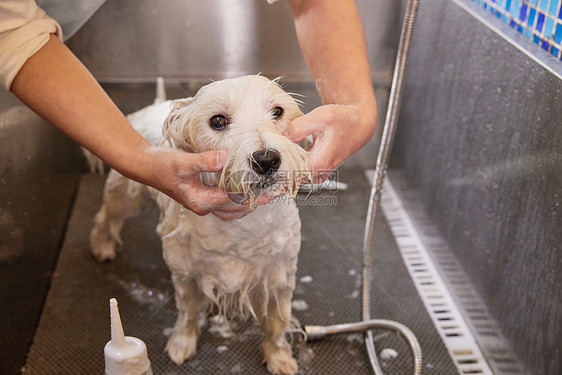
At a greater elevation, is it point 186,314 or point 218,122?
point 218,122

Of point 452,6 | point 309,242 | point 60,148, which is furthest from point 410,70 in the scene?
point 60,148

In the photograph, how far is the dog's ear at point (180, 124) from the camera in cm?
70

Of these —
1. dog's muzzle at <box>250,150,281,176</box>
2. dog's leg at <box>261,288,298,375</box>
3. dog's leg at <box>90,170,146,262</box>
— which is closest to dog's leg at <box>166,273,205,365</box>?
dog's leg at <box>261,288,298,375</box>

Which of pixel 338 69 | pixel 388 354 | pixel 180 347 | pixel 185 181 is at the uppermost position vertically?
pixel 338 69

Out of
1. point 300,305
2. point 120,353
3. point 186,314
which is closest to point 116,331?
point 120,353

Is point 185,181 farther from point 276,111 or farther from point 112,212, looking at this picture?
point 112,212

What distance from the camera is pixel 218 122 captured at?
2.17 feet

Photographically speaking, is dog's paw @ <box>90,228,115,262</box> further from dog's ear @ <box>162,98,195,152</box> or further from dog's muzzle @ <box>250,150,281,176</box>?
dog's muzzle @ <box>250,150,281,176</box>

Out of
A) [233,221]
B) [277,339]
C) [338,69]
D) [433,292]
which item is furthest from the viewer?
[433,292]

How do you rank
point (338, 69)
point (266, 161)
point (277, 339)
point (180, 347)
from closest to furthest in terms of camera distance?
point (266, 161)
point (338, 69)
point (180, 347)
point (277, 339)

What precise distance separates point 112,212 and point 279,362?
0.55 meters

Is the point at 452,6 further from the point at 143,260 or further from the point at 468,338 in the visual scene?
the point at 143,260

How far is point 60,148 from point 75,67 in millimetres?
524

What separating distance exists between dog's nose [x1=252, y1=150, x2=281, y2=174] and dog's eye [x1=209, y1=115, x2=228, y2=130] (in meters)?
0.07
